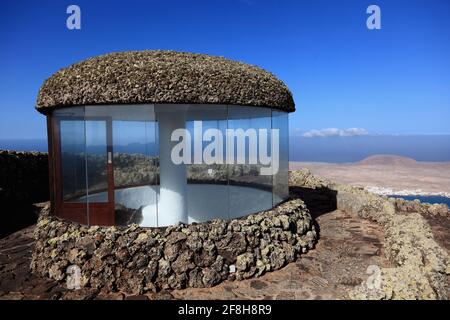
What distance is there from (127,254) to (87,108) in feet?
12.6

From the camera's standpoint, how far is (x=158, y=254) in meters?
7.57

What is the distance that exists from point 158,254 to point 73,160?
3.92 meters

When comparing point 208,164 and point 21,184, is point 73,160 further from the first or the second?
point 21,184

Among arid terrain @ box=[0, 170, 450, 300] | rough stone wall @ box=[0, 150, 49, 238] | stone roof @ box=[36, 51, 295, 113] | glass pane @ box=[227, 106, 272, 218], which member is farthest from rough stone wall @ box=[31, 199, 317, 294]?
rough stone wall @ box=[0, 150, 49, 238]

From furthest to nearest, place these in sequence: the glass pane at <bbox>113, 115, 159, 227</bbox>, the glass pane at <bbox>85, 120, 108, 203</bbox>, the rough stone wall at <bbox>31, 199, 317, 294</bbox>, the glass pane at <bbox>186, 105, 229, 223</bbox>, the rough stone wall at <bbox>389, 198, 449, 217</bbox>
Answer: the rough stone wall at <bbox>389, 198, 449, 217</bbox>, the glass pane at <bbox>186, 105, 229, 223</bbox>, the glass pane at <bbox>113, 115, 159, 227</bbox>, the glass pane at <bbox>85, 120, 108, 203</bbox>, the rough stone wall at <bbox>31, 199, 317, 294</bbox>

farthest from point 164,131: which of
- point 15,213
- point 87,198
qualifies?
point 15,213

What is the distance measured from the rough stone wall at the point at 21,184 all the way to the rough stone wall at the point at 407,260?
1338 cm

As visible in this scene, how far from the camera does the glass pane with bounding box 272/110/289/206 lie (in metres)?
10.5

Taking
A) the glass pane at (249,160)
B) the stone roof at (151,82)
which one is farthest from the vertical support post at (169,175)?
the glass pane at (249,160)

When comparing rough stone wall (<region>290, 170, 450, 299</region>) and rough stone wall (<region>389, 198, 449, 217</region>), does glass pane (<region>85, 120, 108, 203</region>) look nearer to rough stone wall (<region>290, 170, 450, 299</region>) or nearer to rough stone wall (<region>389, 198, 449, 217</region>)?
rough stone wall (<region>290, 170, 450, 299</region>)

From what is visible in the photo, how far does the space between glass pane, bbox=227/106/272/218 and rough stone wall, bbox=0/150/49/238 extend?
9432 mm

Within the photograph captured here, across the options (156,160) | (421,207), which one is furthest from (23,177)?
(421,207)

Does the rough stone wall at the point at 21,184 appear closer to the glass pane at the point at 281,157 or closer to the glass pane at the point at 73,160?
the glass pane at the point at 73,160

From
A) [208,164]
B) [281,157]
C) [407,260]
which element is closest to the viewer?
[407,260]
